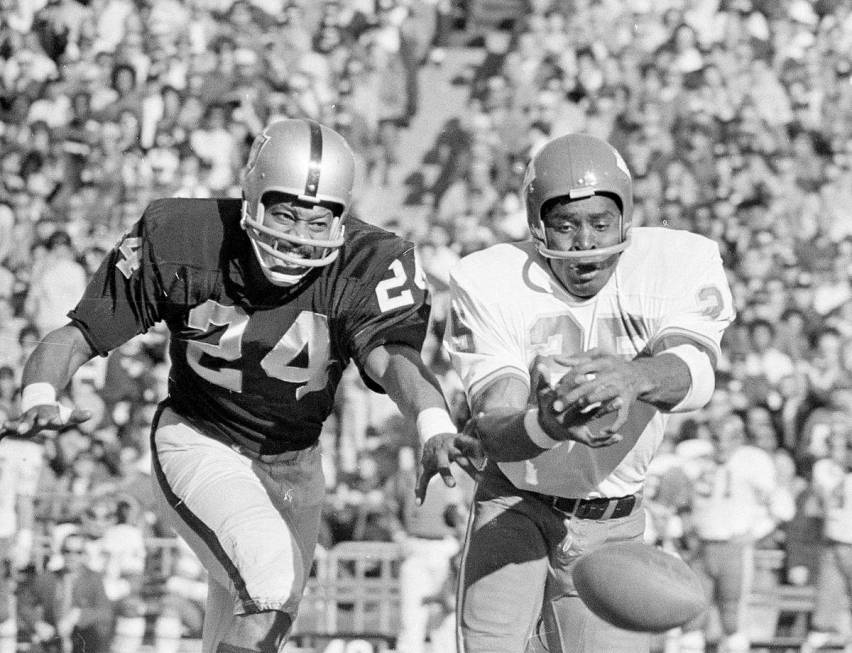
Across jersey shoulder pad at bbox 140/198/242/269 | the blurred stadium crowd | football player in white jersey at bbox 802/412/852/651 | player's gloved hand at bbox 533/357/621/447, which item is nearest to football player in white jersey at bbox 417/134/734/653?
player's gloved hand at bbox 533/357/621/447

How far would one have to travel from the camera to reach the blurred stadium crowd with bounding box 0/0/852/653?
27.0 feet

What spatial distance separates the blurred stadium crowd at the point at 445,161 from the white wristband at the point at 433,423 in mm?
3453

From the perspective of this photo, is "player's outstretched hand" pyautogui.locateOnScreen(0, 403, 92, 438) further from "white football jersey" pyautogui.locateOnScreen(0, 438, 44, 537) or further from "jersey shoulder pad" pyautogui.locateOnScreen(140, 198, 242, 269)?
"white football jersey" pyautogui.locateOnScreen(0, 438, 44, 537)

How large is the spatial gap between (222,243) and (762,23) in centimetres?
876

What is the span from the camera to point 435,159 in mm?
12031

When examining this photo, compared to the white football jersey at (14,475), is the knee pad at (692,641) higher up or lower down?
lower down

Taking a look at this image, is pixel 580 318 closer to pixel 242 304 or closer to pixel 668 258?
pixel 668 258

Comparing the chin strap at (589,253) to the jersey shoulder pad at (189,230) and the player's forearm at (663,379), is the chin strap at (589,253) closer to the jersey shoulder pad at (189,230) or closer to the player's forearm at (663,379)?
the player's forearm at (663,379)

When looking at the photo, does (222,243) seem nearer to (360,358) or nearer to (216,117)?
(360,358)

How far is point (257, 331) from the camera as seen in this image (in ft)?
15.8

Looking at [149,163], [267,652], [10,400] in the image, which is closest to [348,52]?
[149,163]

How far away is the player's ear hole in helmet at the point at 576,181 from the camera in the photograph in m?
4.47

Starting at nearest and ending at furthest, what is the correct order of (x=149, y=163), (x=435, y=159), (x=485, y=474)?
(x=485, y=474) → (x=149, y=163) → (x=435, y=159)

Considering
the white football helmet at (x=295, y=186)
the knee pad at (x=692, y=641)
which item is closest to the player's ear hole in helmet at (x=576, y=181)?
the white football helmet at (x=295, y=186)
